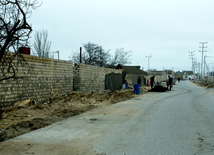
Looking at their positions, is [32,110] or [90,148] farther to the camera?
[32,110]

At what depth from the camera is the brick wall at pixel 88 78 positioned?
19484mm

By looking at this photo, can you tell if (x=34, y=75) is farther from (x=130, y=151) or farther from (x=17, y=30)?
(x=130, y=151)

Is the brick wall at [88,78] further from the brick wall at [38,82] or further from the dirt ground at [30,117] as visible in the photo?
the dirt ground at [30,117]

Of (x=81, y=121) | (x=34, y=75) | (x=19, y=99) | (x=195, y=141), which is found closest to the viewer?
(x=195, y=141)

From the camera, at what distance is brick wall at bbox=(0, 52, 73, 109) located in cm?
1087

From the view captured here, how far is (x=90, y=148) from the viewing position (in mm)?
5406

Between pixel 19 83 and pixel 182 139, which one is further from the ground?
pixel 19 83

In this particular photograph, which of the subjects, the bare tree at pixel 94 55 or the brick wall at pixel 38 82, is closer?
the brick wall at pixel 38 82

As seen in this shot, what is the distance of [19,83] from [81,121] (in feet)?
14.9

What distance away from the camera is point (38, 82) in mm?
13398

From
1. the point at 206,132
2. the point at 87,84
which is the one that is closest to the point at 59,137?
the point at 206,132

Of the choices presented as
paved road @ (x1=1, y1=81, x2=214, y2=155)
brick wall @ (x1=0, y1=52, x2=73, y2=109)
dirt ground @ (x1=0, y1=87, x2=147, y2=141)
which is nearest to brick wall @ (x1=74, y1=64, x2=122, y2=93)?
brick wall @ (x1=0, y1=52, x2=73, y2=109)

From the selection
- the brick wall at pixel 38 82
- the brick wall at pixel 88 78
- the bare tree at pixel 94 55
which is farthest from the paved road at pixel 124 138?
the bare tree at pixel 94 55

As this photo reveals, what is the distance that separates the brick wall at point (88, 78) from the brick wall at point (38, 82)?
1.31 meters
